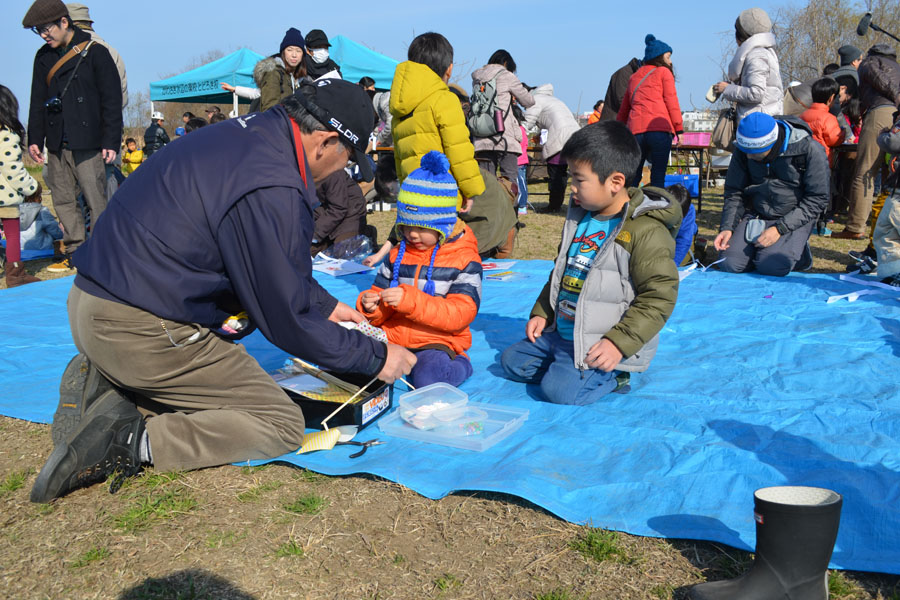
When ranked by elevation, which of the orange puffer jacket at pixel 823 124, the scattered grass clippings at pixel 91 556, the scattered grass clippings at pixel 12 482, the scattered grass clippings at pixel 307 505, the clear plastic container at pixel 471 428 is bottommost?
the scattered grass clippings at pixel 12 482

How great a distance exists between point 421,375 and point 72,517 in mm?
1472

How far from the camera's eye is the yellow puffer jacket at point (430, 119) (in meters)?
4.74

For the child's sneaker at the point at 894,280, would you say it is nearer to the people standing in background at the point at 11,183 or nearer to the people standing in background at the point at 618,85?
the people standing in background at the point at 618,85

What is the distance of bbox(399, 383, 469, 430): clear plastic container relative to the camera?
270 centimetres

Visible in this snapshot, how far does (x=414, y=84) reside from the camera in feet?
15.6

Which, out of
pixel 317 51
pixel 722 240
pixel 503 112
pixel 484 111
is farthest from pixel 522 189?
pixel 722 240

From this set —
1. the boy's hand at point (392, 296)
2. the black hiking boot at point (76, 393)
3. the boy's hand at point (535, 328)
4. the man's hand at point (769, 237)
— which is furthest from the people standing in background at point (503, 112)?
the black hiking boot at point (76, 393)

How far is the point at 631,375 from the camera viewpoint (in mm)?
3291

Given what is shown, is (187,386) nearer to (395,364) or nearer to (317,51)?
(395,364)

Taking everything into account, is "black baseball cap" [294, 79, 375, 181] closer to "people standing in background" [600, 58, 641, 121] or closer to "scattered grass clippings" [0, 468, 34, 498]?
"scattered grass clippings" [0, 468, 34, 498]

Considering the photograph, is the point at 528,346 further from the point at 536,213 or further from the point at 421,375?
the point at 536,213

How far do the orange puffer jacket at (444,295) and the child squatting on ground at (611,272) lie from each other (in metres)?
0.45

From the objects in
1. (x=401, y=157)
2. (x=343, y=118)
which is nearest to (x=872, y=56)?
(x=401, y=157)

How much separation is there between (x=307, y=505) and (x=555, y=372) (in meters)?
1.25
